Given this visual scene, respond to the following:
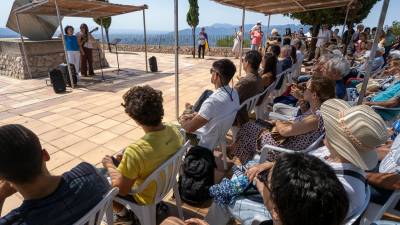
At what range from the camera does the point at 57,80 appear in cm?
610

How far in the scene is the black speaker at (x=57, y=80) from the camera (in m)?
6.09

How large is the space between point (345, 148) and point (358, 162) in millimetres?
85

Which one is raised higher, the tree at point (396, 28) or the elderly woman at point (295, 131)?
the tree at point (396, 28)

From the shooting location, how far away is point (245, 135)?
238 cm

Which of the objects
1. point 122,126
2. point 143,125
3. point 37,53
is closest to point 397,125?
point 143,125

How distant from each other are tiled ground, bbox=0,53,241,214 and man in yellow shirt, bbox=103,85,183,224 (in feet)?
5.08

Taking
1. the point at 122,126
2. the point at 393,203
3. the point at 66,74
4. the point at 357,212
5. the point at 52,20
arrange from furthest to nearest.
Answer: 1. the point at 52,20
2. the point at 66,74
3. the point at 122,126
4. the point at 393,203
5. the point at 357,212

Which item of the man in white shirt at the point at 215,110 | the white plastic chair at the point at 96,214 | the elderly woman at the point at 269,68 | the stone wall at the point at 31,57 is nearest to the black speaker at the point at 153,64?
the stone wall at the point at 31,57

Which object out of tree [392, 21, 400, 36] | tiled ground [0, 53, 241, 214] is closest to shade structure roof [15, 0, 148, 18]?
tiled ground [0, 53, 241, 214]

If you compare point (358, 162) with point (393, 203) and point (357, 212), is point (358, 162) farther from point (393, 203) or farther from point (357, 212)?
point (393, 203)

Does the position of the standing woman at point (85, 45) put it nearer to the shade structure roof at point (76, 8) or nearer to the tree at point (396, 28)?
the shade structure roof at point (76, 8)

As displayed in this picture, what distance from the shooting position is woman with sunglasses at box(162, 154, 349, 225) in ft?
2.61

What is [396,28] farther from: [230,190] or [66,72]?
[230,190]

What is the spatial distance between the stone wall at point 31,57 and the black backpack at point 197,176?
788 centimetres
